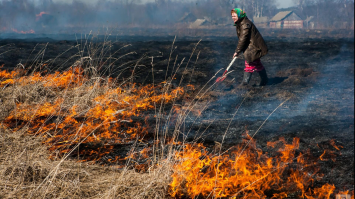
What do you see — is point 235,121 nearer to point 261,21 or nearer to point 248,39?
point 248,39

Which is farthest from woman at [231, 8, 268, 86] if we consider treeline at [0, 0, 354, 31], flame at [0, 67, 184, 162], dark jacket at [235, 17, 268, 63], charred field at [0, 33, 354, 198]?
treeline at [0, 0, 354, 31]

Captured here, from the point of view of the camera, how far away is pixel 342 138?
343 centimetres

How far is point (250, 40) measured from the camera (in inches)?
225

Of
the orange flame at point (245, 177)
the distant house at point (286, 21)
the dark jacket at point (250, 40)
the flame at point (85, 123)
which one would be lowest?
the orange flame at point (245, 177)

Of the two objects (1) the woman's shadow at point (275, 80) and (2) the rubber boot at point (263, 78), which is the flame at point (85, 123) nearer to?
(2) the rubber boot at point (263, 78)

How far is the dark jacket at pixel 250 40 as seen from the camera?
5598mm

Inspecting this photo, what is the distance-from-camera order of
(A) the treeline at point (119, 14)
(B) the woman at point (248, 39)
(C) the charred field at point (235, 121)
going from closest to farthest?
(C) the charred field at point (235, 121) → (B) the woman at point (248, 39) → (A) the treeline at point (119, 14)

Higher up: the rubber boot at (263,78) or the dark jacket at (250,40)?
the dark jacket at (250,40)

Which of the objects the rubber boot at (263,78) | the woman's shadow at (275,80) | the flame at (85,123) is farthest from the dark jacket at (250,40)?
the flame at (85,123)

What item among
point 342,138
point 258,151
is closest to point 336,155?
point 342,138

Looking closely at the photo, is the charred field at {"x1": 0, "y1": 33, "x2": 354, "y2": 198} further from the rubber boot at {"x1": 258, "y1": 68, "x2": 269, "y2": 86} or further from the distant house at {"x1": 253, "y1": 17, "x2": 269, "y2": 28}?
the distant house at {"x1": 253, "y1": 17, "x2": 269, "y2": 28}

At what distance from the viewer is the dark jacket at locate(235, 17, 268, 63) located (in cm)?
560

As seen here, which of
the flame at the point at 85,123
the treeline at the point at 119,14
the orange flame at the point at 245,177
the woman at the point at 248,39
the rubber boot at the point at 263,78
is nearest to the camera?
the orange flame at the point at 245,177

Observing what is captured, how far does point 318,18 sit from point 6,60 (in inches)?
1265
